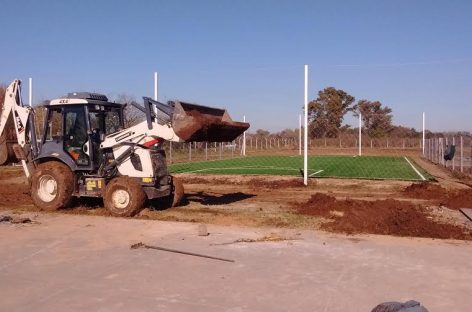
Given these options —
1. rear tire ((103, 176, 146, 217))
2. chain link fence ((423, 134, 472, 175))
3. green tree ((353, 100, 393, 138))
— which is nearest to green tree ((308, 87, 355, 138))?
green tree ((353, 100, 393, 138))

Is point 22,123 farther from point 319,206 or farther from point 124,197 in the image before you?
point 319,206

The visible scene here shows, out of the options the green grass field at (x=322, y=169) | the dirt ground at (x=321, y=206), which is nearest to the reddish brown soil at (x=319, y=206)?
the dirt ground at (x=321, y=206)

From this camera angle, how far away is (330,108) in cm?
7725

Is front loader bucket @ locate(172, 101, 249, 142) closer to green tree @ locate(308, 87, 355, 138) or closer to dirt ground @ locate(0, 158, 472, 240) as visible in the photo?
dirt ground @ locate(0, 158, 472, 240)

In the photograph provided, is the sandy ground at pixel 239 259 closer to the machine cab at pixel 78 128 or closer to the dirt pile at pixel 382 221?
the dirt pile at pixel 382 221

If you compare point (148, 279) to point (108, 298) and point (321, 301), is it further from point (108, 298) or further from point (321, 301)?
point (321, 301)

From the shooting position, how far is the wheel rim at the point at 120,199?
39.2 ft

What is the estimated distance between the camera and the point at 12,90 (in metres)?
13.9

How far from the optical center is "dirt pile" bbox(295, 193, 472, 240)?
10172 millimetres

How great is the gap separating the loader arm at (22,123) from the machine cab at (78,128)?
0.77m

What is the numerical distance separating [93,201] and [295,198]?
6.26 metres

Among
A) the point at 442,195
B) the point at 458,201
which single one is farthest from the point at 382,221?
the point at 442,195

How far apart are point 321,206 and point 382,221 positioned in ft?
9.53

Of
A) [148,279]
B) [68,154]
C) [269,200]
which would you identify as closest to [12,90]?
[68,154]
